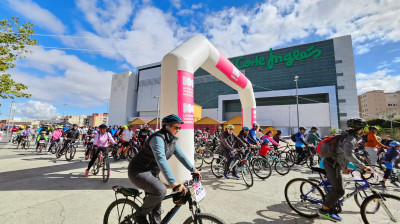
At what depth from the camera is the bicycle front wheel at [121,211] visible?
7.44 feet

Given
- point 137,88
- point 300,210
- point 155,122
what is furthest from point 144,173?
point 137,88

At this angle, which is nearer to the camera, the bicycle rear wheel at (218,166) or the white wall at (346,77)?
the bicycle rear wheel at (218,166)

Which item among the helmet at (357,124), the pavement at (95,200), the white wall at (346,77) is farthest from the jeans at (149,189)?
the white wall at (346,77)

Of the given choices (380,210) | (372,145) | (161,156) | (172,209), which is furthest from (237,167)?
(372,145)

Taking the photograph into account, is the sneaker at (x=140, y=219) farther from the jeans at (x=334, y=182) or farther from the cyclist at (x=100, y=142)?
the cyclist at (x=100, y=142)

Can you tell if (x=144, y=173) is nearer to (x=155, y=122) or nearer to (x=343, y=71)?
(x=155, y=122)

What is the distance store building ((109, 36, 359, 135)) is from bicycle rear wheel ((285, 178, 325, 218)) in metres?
37.7

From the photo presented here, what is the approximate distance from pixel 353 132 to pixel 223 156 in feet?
12.8

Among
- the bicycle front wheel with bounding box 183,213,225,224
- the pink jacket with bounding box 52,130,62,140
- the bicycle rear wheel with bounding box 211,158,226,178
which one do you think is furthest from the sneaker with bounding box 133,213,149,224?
the pink jacket with bounding box 52,130,62,140

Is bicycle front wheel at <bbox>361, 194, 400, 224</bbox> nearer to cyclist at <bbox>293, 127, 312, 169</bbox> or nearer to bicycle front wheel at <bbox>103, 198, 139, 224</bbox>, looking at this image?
bicycle front wheel at <bbox>103, 198, 139, 224</bbox>

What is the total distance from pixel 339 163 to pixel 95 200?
515 cm

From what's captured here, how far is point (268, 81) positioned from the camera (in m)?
46.8

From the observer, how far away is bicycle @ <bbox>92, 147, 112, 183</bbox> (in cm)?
530

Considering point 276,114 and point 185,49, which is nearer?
point 185,49
